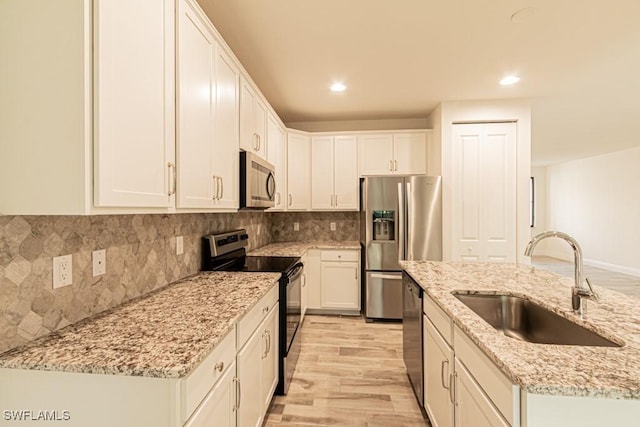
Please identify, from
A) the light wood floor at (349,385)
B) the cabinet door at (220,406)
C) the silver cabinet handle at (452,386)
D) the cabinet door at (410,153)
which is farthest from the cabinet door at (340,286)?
the cabinet door at (220,406)

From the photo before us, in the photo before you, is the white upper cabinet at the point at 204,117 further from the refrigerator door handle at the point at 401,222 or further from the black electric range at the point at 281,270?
the refrigerator door handle at the point at 401,222

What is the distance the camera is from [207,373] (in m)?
1.04

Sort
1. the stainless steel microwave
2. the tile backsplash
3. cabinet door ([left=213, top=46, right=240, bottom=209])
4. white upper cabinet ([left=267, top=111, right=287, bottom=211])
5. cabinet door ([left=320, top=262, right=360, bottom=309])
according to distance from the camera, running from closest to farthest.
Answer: cabinet door ([left=213, top=46, right=240, bottom=209])
the stainless steel microwave
white upper cabinet ([left=267, top=111, right=287, bottom=211])
cabinet door ([left=320, top=262, right=360, bottom=309])
the tile backsplash

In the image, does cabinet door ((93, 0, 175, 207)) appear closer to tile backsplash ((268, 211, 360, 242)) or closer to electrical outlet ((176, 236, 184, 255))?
electrical outlet ((176, 236, 184, 255))

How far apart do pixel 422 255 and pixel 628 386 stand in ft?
9.23

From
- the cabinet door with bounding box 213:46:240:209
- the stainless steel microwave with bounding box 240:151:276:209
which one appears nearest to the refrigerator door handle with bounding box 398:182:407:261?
the stainless steel microwave with bounding box 240:151:276:209

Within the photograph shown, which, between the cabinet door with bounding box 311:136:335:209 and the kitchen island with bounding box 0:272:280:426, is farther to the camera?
the cabinet door with bounding box 311:136:335:209

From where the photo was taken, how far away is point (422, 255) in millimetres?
3549

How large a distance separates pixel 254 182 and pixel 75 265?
4.22 feet

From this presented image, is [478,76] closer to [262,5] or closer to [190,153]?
[262,5]

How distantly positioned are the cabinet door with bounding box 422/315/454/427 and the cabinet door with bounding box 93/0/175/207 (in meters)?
1.54

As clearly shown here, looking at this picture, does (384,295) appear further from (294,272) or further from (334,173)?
(334,173)

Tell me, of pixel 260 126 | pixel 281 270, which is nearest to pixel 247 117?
pixel 260 126

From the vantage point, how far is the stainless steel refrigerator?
11.6 ft
